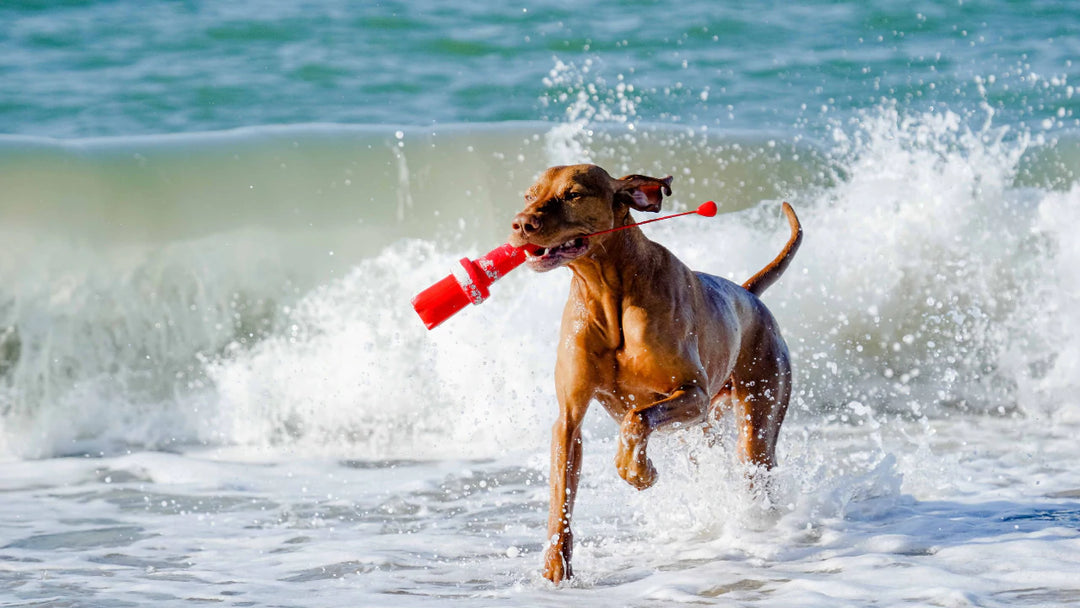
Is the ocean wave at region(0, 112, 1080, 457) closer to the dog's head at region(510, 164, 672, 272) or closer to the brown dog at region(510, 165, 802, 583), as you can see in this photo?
the brown dog at region(510, 165, 802, 583)

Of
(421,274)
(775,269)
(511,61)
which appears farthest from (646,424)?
(511,61)

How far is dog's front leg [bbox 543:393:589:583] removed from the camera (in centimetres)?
378

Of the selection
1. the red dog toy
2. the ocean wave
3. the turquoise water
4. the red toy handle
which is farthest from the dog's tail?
the turquoise water

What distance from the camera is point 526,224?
340 centimetres

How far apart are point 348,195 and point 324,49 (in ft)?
10.0

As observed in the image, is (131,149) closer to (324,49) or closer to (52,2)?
(324,49)

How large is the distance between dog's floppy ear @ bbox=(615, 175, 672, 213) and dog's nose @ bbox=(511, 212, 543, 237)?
0.37 m

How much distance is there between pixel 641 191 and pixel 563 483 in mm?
977

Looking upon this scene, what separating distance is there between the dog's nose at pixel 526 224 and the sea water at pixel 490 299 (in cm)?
120

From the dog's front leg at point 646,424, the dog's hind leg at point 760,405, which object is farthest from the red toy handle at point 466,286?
the dog's hind leg at point 760,405

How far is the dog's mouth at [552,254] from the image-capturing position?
3498mm

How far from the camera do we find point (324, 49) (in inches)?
452

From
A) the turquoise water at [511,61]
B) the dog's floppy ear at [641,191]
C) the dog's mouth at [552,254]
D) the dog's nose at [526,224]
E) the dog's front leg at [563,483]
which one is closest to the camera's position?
the dog's nose at [526,224]

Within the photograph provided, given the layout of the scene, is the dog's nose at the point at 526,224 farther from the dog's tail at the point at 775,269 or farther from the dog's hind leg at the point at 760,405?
the dog's tail at the point at 775,269
